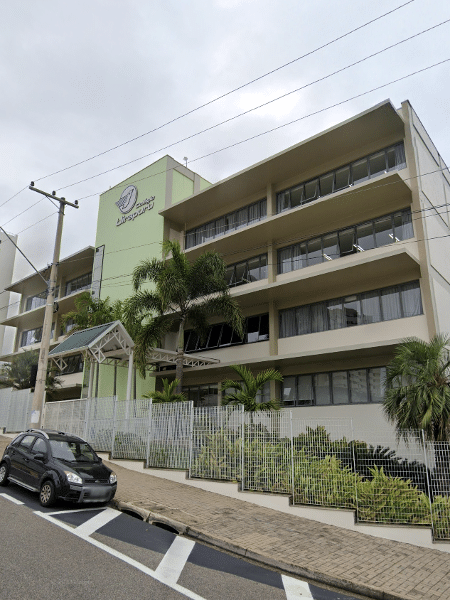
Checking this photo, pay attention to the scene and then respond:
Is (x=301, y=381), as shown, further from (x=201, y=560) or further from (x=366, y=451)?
(x=201, y=560)

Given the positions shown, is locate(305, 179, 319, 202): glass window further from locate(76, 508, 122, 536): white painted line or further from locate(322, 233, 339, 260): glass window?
locate(76, 508, 122, 536): white painted line

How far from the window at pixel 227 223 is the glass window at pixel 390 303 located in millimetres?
7903

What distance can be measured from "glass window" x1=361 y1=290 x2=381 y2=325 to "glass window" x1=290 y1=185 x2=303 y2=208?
5.91 meters

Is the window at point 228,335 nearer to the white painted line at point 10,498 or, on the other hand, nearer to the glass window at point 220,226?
the glass window at point 220,226

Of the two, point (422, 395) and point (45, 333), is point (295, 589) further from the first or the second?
point (45, 333)

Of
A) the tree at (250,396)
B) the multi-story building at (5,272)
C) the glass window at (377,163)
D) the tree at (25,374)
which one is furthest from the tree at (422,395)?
the multi-story building at (5,272)

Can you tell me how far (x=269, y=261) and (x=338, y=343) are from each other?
5.53 metres

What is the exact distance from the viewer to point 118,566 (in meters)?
6.80

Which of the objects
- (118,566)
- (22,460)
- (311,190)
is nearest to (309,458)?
(118,566)

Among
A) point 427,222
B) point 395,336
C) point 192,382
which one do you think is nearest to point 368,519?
point 395,336

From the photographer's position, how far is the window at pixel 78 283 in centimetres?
3859

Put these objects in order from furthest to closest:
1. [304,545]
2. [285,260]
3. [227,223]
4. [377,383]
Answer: [227,223] → [285,260] → [377,383] → [304,545]

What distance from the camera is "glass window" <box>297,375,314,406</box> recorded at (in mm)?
21172

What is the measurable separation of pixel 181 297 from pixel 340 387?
7.59 metres
